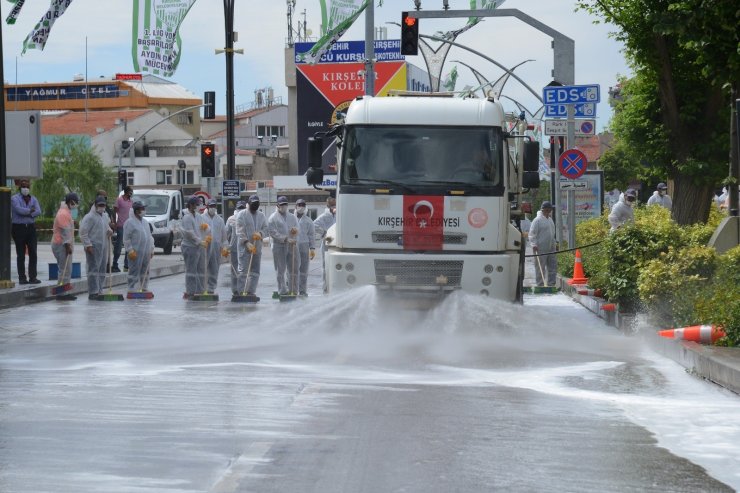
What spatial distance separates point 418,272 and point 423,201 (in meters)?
0.88

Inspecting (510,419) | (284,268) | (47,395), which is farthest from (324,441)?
(284,268)

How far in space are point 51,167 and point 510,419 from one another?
76.1 metres

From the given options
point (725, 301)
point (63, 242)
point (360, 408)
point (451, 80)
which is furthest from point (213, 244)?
point (451, 80)

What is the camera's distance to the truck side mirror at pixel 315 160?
653 inches

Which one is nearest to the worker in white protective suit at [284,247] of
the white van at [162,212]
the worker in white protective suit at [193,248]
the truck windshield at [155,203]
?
the worker in white protective suit at [193,248]

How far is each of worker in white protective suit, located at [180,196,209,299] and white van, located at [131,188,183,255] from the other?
63.2 feet

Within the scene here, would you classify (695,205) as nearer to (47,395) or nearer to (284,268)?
(284,268)

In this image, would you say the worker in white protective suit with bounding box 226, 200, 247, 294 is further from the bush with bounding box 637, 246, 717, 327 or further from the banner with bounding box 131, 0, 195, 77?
the bush with bounding box 637, 246, 717, 327

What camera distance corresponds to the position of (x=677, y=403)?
996cm

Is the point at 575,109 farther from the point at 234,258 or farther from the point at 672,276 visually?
the point at 672,276

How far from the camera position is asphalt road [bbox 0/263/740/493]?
6.94 metres

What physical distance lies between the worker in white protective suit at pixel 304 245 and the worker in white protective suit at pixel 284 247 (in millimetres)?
287

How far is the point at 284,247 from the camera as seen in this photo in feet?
79.6

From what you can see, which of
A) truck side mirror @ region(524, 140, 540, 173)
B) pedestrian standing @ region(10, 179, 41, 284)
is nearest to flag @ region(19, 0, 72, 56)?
pedestrian standing @ region(10, 179, 41, 284)
